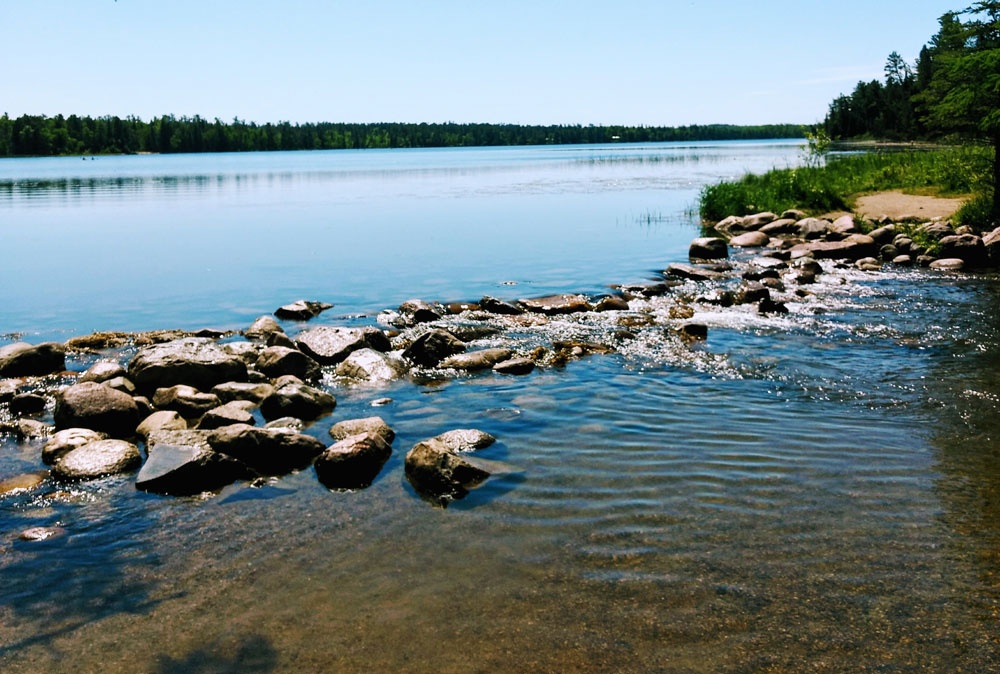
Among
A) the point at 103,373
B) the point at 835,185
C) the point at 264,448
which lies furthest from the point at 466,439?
the point at 835,185

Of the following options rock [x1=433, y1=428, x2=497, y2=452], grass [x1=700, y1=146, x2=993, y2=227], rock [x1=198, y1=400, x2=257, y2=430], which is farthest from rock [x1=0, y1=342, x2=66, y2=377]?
grass [x1=700, y1=146, x2=993, y2=227]

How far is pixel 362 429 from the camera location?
1040cm

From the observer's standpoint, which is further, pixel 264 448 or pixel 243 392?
pixel 243 392

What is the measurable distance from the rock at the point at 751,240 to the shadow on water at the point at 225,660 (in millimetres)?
26645

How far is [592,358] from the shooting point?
14.7m

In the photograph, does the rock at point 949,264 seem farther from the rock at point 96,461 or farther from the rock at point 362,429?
the rock at point 96,461

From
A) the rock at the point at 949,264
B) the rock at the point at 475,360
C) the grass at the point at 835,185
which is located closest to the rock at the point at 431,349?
the rock at the point at 475,360

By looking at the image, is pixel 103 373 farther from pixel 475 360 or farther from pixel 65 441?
pixel 475 360

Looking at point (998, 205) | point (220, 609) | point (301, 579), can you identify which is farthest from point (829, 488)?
point (998, 205)

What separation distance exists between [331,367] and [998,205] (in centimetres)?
2425

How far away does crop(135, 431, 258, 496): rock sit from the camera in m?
9.05

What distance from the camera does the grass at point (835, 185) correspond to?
3403 centimetres

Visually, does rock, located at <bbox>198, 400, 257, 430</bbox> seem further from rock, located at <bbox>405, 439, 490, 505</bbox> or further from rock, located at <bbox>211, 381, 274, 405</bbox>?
rock, located at <bbox>405, 439, 490, 505</bbox>

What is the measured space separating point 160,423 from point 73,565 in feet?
12.3
